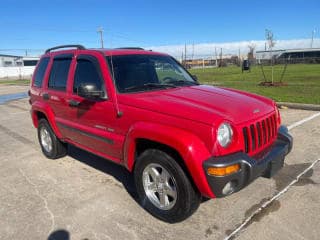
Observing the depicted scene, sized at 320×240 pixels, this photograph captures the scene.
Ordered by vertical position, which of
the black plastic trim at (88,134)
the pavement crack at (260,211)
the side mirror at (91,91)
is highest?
the side mirror at (91,91)

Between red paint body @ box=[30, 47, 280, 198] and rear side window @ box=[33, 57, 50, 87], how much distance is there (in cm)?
100

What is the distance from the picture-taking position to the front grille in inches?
132

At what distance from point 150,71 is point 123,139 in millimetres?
1197

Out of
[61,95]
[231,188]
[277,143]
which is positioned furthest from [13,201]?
[277,143]

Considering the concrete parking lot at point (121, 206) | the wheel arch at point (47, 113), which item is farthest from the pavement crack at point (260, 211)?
the wheel arch at point (47, 113)

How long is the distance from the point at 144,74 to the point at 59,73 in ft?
5.49

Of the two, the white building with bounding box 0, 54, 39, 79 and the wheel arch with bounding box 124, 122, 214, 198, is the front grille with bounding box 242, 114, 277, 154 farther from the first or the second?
the white building with bounding box 0, 54, 39, 79

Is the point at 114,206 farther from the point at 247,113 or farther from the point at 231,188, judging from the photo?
the point at 247,113

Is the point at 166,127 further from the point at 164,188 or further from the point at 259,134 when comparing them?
the point at 259,134

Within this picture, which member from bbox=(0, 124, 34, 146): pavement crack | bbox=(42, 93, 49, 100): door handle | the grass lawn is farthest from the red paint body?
the grass lawn

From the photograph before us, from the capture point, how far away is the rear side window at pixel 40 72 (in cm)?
585

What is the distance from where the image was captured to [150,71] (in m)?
4.59

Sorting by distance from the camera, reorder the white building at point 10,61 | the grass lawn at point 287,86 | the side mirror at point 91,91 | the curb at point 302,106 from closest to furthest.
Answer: the side mirror at point 91,91
the curb at point 302,106
the grass lawn at point 287,86
the white building at point 10,61

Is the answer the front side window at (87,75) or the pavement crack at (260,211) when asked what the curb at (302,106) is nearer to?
the pavement crack at (260,211)
